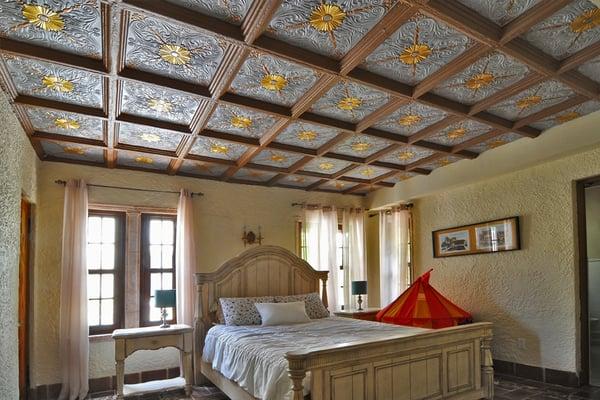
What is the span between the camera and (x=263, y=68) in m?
2.91

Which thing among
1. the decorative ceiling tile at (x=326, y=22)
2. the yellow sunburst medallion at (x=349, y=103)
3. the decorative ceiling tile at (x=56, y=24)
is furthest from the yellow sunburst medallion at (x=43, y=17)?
the yellow sunburst medallion at (x=349, y=103)

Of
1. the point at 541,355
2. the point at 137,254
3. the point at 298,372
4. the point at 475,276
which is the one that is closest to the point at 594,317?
the point at 541,355

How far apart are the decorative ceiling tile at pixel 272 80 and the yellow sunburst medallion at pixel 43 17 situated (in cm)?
109

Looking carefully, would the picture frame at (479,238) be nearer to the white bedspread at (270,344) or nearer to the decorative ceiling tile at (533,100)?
the decorative ceiling tile at (533,100)

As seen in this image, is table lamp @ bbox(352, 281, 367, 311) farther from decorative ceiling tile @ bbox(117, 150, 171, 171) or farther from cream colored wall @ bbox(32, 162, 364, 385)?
decorative ceiling tile @ bbox(117, 150, 171, 171)

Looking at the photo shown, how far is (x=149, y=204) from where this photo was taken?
539 cm

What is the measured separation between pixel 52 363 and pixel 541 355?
210 inches

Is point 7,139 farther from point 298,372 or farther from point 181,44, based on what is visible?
point 298,372

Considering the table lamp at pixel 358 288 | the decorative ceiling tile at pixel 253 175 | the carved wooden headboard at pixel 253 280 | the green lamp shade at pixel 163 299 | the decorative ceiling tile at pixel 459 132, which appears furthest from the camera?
the table lamp at pixel 358 288

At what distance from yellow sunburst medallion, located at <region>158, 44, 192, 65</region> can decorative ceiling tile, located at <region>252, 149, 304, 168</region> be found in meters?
2.03

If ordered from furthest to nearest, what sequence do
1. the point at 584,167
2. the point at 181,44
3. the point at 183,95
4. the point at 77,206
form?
the point at 77,206, the point at 584,167, the point at 183,95, the point at 181,44

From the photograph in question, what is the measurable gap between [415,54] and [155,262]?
13.5 ft

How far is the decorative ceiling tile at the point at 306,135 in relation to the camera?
4.05 metres

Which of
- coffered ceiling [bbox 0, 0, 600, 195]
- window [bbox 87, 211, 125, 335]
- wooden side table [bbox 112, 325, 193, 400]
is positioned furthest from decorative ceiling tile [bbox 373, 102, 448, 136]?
window [bbox 87, 211, 125, 335]
